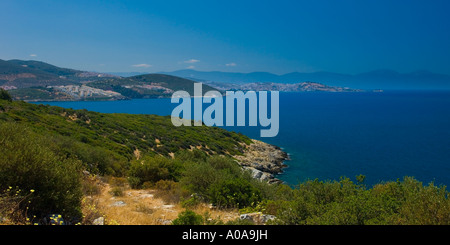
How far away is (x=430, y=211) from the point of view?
5219 millimetres

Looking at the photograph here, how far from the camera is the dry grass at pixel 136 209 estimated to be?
650 cm

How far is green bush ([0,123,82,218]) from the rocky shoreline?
3094 centimetres

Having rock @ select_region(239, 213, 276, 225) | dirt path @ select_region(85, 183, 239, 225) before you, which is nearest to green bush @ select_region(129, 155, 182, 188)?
dirt path @ select_region(85, 183, 239, 225)

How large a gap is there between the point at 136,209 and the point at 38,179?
2.96 meters

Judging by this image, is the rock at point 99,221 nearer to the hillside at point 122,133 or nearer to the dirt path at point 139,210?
the dirt path at point 139,210

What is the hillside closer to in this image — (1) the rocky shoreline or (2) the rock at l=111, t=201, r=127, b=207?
(1) the rocky shoreline

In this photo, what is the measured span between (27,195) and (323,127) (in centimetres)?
8423

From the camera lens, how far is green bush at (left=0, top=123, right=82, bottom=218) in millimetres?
5344

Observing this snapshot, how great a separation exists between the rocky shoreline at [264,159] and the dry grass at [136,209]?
26836 millimetres

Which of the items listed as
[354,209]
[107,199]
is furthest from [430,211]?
[107,199]

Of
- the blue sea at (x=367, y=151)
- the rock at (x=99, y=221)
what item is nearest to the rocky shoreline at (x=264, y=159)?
the blue sea at (x=367, y=151)

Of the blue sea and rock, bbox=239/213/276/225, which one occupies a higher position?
rock, bbox=239/213/276/225
